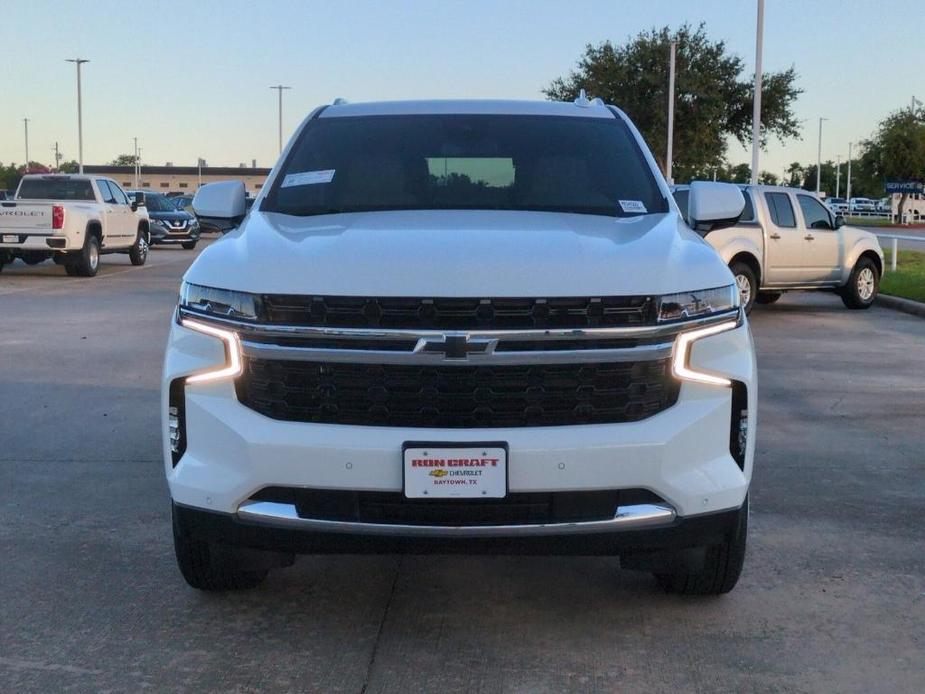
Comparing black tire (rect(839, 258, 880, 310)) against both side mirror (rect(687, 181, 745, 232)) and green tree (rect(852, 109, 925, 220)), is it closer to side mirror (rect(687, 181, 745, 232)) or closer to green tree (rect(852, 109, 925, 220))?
side mirror (rect(687, 181, 745, 232))

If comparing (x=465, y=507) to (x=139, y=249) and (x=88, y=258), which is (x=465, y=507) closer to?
(x=88, y=258)

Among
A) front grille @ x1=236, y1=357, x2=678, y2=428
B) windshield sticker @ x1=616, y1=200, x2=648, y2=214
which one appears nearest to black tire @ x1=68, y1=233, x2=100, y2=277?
windshield sticker @ x1=616, y1=200, x2=648, y2=214

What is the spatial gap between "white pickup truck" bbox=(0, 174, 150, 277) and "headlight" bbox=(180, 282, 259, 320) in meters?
19.3

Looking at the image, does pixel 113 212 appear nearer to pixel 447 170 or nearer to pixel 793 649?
pixel 447 170

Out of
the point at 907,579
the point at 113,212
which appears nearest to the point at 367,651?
the point at 907,579

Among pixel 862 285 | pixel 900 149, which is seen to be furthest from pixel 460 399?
pixel 900 149

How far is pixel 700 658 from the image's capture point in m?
4.00

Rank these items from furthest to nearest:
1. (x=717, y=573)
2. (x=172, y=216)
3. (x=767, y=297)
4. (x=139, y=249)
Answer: (x=172, y=216) < (x=139, y=249) < (x=767, y=297) < (x=717, y=573)

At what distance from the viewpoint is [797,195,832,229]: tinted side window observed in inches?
687

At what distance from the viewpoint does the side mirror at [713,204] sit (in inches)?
213

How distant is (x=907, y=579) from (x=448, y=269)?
236 cm

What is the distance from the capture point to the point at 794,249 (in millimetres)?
17094

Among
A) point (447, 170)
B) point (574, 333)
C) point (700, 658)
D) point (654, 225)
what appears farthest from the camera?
point (447, 170)

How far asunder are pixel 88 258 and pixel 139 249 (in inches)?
154
